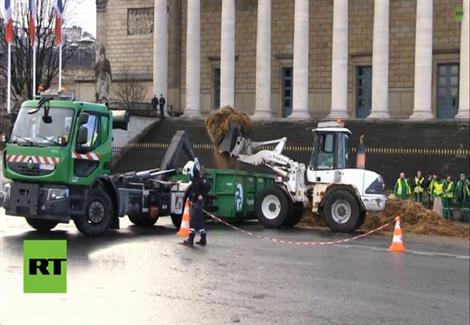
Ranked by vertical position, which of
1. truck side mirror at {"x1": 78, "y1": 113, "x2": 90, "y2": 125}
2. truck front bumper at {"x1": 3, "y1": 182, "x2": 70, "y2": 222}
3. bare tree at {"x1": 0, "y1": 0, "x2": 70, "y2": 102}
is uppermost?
bare tree at {"x1": 0, "y1": 0, "x2": 70, "y2": 102}

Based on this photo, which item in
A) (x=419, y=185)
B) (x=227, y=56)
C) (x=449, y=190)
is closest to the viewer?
(x=449, y=190)

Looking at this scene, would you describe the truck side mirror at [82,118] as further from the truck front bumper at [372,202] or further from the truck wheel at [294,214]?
the truck front bumper at [372,202]

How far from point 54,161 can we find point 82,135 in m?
0.85

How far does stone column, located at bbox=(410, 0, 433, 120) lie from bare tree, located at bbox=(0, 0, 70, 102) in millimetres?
21862

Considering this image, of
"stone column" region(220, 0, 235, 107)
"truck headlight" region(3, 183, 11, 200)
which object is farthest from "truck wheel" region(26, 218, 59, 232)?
"stone column" region(220, 0, 235, 107)

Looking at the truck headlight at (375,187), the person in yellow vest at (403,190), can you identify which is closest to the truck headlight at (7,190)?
the truck headlight at (375,187)

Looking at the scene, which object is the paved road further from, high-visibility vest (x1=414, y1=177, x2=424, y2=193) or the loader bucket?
high-visibility vest (x1=414, y1=177, x2=424, y2=193)

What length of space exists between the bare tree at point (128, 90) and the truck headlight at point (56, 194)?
1411 inches

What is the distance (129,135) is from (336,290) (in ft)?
110

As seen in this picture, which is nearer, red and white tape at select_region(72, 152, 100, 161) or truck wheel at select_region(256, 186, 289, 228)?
red and white tape at select_region(72, 152, 100, 161)

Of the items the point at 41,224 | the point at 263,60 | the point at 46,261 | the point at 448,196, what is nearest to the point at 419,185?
the point at 448,196

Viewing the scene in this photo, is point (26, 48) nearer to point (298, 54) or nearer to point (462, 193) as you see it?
point (298, 54)

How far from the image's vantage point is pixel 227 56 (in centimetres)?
4747

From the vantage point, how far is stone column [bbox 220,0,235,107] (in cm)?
4734
